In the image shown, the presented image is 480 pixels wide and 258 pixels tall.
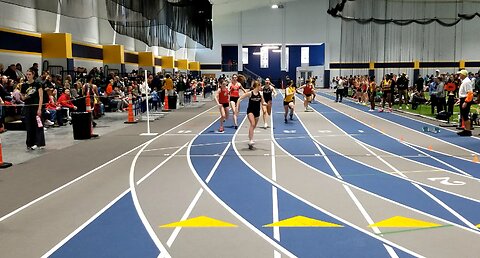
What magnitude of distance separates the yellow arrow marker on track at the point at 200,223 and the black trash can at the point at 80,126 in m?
8.79

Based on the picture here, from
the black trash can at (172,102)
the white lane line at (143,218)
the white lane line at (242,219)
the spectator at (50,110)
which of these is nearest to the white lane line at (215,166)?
the white lane line at (242,219)

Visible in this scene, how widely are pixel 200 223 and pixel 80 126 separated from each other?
9072 millimetres

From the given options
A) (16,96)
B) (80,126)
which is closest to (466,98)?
(80,126)

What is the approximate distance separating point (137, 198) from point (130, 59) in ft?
96.6

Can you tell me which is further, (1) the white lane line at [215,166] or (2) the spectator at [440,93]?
(2) the spectator at [440,93]

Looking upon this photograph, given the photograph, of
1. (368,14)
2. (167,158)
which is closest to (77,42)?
(167,158)

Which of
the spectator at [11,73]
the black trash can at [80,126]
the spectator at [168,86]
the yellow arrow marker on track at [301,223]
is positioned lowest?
the yellow arrow marker on track at [301,223]

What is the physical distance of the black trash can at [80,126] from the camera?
13641 millimetres

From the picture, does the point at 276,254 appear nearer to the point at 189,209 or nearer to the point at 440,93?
the point at 189,209

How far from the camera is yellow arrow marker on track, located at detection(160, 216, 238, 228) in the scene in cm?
578

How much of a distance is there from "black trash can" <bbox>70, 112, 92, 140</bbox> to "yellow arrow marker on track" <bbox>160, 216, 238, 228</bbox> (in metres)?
8.79

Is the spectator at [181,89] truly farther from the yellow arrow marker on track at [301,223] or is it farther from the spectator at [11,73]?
the yellow arrow marker on track at [301,223]

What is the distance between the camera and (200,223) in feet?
19.3

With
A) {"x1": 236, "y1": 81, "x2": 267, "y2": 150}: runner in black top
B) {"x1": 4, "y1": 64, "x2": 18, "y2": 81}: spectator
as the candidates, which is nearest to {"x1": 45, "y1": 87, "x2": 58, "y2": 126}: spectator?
{"x1": 4, "y1": 64, "x2": 18, "y2": 81}: spectator
